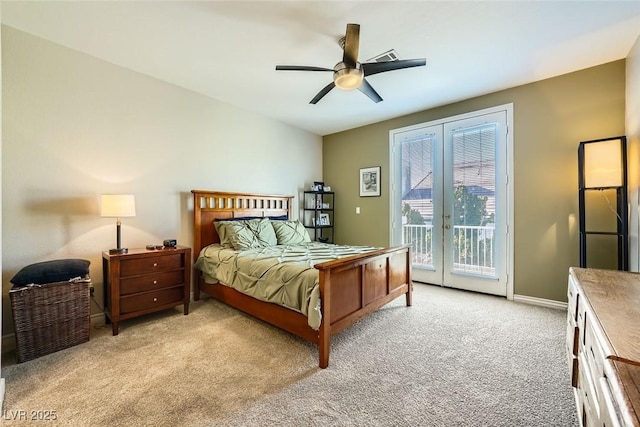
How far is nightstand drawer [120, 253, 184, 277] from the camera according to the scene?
2.54m

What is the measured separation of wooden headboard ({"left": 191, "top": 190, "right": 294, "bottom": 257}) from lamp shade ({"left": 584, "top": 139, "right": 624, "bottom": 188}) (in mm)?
3961

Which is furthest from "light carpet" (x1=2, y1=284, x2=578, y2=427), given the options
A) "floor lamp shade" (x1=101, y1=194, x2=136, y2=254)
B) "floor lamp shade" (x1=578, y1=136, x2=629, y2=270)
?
"floor lamp shade" (x1=101, y1=194, x2=136, y2=254)

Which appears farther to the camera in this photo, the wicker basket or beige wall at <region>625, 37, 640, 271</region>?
Result: beige wall at <region>625, 37, 640, 271</region>

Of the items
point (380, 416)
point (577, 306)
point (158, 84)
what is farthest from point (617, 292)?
point (158, 84)

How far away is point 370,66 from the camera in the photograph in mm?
2289

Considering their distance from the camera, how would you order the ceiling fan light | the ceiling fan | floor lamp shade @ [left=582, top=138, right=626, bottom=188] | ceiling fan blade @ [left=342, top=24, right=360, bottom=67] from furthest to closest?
floor lamp shade @ [left=582, top=138, right=626, bottom=188], the ceiling fan light, the ceiling fan, ceiling fan blade @ [left=342, top=24, right=360, bottom=67]

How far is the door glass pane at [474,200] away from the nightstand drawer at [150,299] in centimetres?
379

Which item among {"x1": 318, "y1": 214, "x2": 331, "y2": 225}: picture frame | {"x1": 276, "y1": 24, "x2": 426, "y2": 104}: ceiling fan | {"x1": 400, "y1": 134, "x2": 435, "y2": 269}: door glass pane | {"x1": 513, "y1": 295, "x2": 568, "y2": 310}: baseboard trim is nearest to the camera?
{"x1": 276, "y1": 24, "x2": 426, "y2": 104}: ceiling fan

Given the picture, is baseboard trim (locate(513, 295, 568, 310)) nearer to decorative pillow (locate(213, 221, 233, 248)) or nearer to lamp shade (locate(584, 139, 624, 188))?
lamp shade (locate(584, 139, 624, 188))

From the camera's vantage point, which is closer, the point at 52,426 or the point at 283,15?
the point at 52,426

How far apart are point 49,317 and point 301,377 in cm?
215

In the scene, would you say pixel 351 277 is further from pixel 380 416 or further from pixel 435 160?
pixel 435 160

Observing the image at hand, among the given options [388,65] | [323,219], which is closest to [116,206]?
[388,65]

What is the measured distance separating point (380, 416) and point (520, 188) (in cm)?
331
